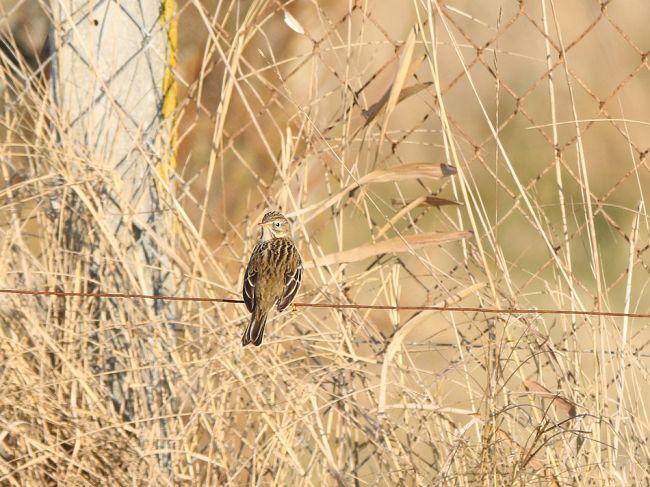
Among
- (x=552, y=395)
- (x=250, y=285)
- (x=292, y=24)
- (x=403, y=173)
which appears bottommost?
(x=552, y=395)

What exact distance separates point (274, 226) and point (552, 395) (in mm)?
662

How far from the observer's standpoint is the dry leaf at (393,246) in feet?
7.07

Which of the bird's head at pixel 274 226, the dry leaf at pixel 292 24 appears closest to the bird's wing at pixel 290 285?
the bird's head at pixel 274 226

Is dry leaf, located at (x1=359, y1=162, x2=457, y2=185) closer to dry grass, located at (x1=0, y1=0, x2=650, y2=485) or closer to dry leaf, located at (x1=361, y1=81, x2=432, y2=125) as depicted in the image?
dry grass, located at (x1=0, y1=0, x2=650, y2=485)

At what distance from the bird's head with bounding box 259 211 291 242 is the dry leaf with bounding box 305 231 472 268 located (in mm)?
97

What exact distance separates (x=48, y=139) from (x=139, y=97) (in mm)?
219

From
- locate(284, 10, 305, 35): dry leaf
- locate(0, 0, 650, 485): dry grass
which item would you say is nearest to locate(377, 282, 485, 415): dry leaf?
locate(0, 0, 650, 485): dry grass

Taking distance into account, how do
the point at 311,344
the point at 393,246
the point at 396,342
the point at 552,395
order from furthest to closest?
the point at 311,344 → the point at 393,246 → the point at 396,342 → the point at 552,395

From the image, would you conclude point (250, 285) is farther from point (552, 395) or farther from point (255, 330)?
point (552, 395)

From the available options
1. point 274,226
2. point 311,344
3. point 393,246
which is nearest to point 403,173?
point 393,246

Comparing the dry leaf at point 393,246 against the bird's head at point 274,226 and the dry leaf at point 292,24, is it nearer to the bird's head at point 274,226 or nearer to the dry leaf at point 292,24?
the bird's head at point 274,226

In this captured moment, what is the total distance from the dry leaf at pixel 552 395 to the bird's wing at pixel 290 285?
46 centimetres

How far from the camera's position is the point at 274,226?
7.62 ft

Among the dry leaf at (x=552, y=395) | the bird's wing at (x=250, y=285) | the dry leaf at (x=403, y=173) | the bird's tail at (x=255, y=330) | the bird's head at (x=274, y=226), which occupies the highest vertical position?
the dry leaf at (x=403, y=173)
